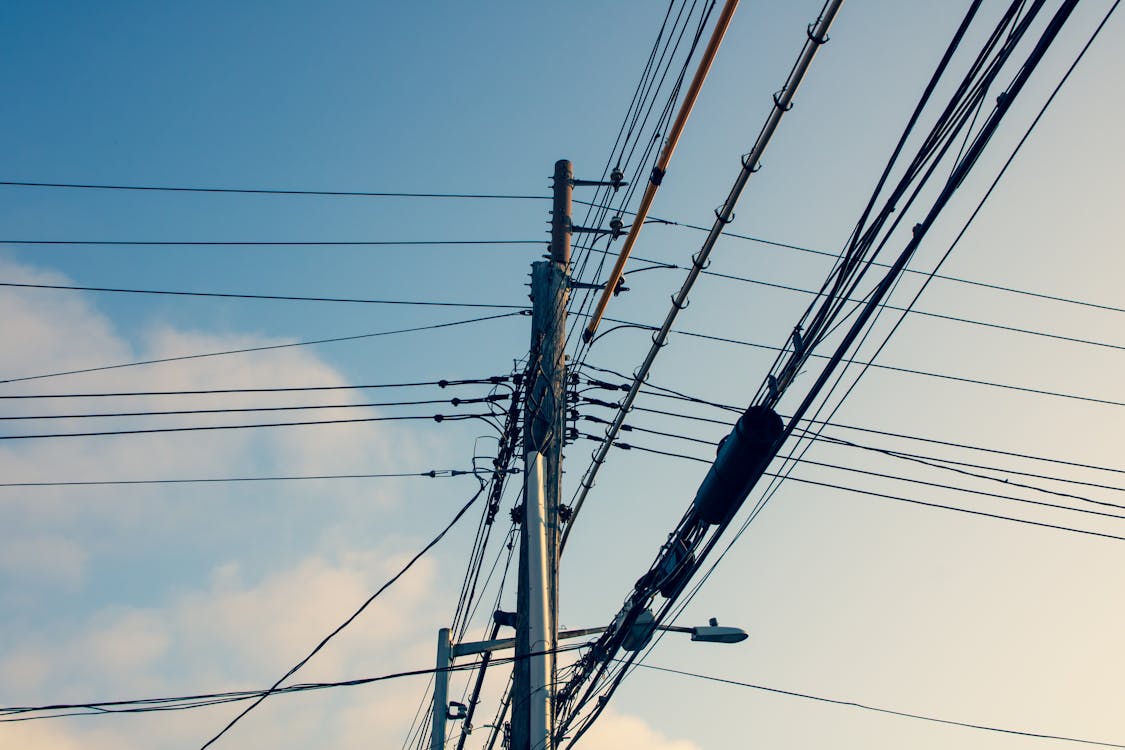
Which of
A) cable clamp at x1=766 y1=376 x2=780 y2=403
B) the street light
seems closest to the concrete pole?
the street light

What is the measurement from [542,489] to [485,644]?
2.83 metres

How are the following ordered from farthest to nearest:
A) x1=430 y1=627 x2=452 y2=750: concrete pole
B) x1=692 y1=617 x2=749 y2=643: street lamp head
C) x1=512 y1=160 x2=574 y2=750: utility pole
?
x1=430 y1=627 x2=452 y2=750: concrete pole, x1=692 y1=617 x2=749 y2=643: street lamp head, x1=512 y1=160 x2=574 y2=750: utility pole

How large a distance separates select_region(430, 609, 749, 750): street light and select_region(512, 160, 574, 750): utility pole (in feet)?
2.06

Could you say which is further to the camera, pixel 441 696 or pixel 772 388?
pixel 441 696

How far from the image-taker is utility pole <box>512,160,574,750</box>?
783cm

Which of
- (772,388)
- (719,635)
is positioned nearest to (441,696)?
(719,635)

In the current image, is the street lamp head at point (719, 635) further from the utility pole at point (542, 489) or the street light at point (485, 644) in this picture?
the utility pole at point (542, 489)

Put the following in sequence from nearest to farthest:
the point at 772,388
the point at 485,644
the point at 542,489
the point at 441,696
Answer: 1. the point at 772,388
2. the point at 542,489
3. the point at 485,644
4. the point at 441,696

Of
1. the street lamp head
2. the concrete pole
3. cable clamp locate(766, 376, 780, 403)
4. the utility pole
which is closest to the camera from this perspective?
cable clamp locate(766, 376, 780, 403)

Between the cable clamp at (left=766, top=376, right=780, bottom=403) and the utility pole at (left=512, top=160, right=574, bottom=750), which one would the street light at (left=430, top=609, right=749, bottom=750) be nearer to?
the utility pole at (left=512, top=160, right=574, bottom=750)

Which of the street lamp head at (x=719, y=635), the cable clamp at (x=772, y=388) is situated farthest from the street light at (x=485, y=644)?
the cable clamp at (x=772, y=388)

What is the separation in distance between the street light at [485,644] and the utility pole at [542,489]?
63 cm

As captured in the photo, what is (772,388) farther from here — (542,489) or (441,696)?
(441,696)

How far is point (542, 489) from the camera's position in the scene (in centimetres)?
907
